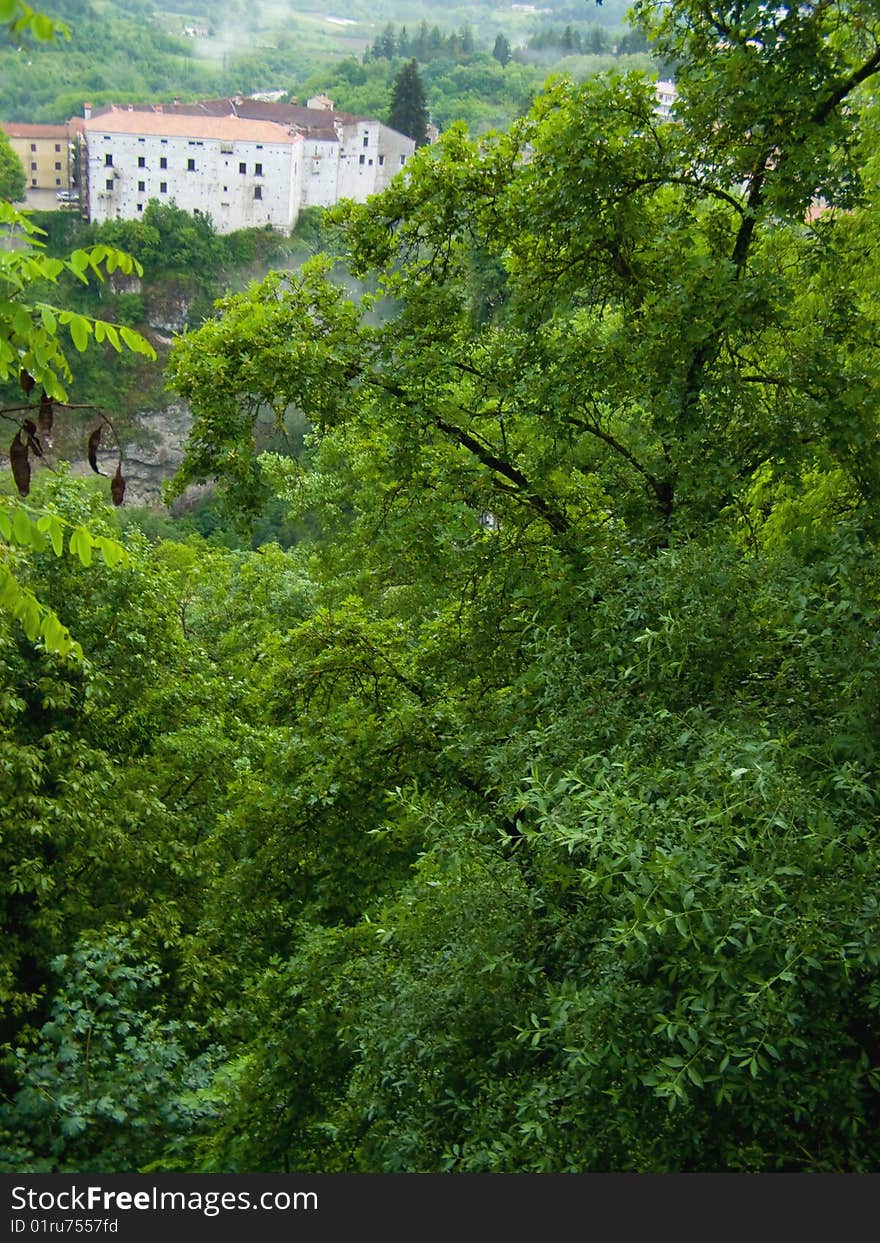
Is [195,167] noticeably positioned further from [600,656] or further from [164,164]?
[600,656]

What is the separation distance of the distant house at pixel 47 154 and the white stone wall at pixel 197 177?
5.53 meters

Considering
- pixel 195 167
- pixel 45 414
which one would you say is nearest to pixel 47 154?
pixel 195 167

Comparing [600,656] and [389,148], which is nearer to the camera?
[600,656]

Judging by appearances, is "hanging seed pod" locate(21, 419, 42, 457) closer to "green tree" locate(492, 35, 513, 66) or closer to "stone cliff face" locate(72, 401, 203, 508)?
"stone cliff face" locate(72, 401, 203, 508)

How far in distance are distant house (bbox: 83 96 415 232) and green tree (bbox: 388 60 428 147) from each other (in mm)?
956

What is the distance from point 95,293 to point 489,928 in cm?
9767

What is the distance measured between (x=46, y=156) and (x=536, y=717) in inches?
4354

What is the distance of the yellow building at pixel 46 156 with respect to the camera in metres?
102

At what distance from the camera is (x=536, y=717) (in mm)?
7031

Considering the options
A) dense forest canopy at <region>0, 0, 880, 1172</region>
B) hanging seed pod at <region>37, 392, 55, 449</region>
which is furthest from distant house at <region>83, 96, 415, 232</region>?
hanging seed pod at <region>37, 392, 55, 449</region>

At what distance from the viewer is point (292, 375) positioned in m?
8.42

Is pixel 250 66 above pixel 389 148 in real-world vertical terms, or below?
above

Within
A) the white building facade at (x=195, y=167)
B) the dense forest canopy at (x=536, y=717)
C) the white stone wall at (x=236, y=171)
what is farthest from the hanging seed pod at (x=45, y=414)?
the white building facade at (x=195, y=167)

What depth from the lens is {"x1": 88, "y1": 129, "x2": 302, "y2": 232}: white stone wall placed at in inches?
3861
